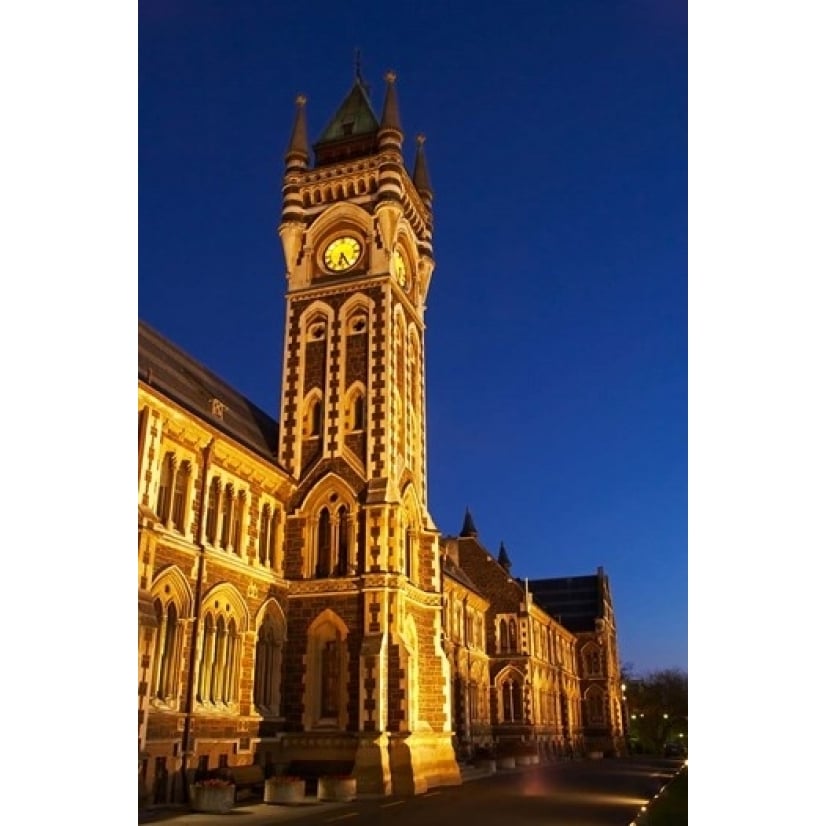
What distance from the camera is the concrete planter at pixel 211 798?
13.9 metres

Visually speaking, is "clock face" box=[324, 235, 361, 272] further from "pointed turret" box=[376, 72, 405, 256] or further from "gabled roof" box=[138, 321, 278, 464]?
"gabled roof" box=[138, 321, 278, 464]

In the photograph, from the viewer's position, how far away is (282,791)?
1573cm

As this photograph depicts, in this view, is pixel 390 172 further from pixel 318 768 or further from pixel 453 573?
pixel 453 573

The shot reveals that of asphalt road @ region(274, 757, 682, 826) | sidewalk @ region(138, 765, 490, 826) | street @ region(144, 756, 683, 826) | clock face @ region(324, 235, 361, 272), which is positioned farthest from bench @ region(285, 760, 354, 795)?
clock face @ region(324, 235, 361, 272)

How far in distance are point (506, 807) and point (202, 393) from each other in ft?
40.3

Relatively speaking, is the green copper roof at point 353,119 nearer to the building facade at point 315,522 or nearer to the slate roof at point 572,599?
the building facade at point 315,522

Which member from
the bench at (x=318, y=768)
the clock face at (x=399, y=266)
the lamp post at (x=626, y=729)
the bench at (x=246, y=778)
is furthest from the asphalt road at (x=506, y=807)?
the lamp post at (x=626, y=729)

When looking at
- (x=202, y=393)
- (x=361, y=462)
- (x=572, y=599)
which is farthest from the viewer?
(x=572, y=599)

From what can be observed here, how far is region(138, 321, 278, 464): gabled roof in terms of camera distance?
59.5 feet

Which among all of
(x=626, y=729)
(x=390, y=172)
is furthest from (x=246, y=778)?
(x=626, y=729)
